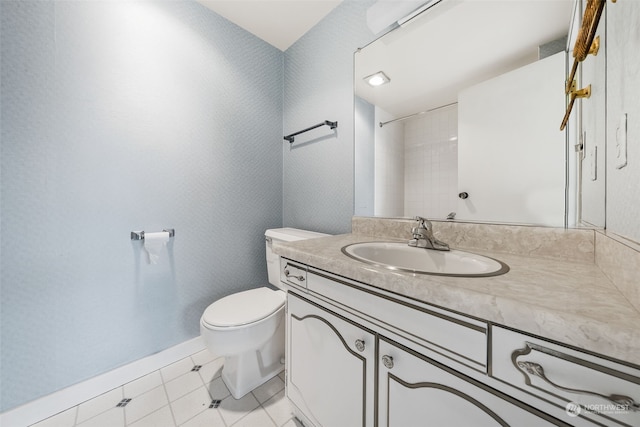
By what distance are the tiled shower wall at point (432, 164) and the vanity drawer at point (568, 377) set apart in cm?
72

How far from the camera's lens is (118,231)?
1.24 m

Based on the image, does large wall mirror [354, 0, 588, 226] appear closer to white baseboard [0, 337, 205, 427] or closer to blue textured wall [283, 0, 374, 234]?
blue textured wall [283, 0, 374, 234]

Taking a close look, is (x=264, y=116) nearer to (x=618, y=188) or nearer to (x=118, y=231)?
(x=118, y=231)

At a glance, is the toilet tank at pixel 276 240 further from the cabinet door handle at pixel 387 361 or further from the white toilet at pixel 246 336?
the cabinet door handle at pixel 387 361

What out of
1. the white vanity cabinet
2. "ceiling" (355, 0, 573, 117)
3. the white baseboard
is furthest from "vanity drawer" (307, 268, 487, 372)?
the white baseboard

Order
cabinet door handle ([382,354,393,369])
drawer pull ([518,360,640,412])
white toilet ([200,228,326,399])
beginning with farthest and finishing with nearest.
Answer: white toilet ([200,228,326,399]) → cabinet door handle ([382,354,393,369]) → drawer pull ([518,360,640,412])

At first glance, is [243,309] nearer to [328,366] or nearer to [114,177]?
[328,366]

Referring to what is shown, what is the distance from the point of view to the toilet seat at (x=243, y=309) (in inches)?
43.6

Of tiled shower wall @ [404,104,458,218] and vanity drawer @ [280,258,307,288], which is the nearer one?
vanity drawer @ [280,258,307,288]

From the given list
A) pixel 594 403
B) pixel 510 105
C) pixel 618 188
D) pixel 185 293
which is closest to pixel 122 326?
pixel 185 293

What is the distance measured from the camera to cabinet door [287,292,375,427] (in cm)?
68

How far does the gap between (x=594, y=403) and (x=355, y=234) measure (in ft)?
3.39

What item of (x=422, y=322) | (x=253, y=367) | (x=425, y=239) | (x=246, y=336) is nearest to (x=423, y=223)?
(x=425, y=239)

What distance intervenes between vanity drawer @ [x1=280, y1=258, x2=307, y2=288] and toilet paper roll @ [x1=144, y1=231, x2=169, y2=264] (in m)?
0.80
